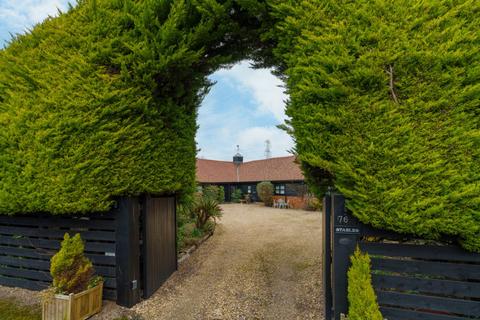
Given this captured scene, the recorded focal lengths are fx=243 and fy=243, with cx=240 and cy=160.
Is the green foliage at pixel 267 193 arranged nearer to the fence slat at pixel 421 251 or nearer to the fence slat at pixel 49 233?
the fence slat at pixel 49 233

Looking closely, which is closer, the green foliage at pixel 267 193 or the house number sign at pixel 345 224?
the house number sign at pixel 345 224

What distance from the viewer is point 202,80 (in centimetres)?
557

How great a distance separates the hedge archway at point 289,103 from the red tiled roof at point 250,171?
55.0ft

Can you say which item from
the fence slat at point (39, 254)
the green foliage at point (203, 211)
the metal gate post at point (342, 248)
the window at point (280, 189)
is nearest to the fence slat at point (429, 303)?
the metal gate post at point (342, 248)

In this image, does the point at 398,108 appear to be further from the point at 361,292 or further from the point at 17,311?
the point at 17,311

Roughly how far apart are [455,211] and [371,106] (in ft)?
4.63

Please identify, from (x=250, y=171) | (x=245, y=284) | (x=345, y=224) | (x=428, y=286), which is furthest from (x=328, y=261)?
(x=250, y=171)

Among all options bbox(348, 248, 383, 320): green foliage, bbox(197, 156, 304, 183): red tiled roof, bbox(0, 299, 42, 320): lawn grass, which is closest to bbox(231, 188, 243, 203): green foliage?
bbox(197, 156, 304, 183): red tiled roof

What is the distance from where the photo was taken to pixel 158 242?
17.0 feet

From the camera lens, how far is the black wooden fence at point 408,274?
2.81m

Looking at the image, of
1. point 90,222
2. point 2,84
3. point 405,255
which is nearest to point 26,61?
point 2,84

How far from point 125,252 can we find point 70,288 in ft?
2.83

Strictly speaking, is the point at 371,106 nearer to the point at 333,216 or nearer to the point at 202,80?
the point at 333,216

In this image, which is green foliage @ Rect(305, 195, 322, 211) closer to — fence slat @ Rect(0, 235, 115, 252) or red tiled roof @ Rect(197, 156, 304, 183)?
red tiled roof @ Rect(197, 156, 304, 183)
